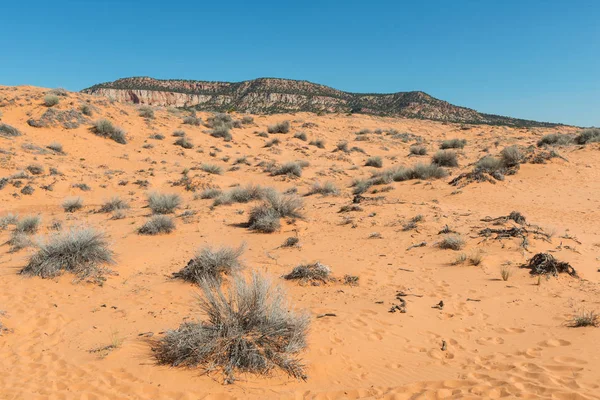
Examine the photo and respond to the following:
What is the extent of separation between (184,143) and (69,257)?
17890mm

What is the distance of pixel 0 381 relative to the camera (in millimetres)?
3873

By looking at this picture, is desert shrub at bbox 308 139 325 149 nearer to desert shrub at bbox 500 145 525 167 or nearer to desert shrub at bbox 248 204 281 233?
desert shrub at bbox 500 145 525 167

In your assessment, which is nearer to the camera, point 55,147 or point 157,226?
point 157,226

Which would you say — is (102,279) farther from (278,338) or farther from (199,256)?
(278,338)

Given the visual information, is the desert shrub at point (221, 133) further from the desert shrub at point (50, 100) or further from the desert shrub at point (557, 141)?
the desert shrub at point (557, 141)

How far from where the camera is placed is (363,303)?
6.03m

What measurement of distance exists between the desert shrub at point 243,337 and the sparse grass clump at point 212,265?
Result: 2.47m

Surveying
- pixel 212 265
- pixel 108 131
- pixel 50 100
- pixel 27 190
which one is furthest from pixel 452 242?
pixel 50 100

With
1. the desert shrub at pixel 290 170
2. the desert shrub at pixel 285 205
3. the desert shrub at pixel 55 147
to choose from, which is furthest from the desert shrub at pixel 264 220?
the desert shrub at pixel 55 147

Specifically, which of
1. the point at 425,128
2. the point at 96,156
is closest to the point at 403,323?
the point at 96,156

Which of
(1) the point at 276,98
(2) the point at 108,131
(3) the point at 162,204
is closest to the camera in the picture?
(3) the point at 162,204

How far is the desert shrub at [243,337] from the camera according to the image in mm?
3963

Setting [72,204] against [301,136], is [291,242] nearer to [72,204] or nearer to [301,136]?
[72,204]

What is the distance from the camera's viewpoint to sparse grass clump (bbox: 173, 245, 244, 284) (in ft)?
22.5
